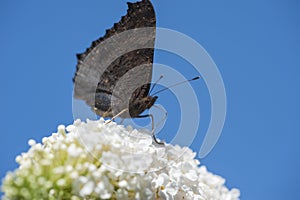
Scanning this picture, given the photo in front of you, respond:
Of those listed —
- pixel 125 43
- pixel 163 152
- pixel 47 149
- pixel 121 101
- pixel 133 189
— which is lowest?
pixel 133 189

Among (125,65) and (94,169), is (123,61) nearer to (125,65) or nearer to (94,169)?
(125,65)

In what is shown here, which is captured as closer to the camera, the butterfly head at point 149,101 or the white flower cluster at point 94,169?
the white flower cluster at point 94,169

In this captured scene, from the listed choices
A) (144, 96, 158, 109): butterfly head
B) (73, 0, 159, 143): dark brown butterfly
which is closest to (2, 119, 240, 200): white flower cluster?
(73, 0, 159, 143): dark brown butterfly

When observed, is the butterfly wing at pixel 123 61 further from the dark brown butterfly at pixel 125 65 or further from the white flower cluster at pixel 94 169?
the white flower cluster at pixel 94 169

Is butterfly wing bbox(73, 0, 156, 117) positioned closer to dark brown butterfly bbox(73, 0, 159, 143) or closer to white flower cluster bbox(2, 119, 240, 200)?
dark brown butterfly bbox(73, 0, 159, 143)

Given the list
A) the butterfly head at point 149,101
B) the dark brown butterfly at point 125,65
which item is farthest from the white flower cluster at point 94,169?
the butterfly head at point 149,101

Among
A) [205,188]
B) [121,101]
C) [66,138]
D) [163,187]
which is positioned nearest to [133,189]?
[163,187]

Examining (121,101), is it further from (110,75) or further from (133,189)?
(133,189)
